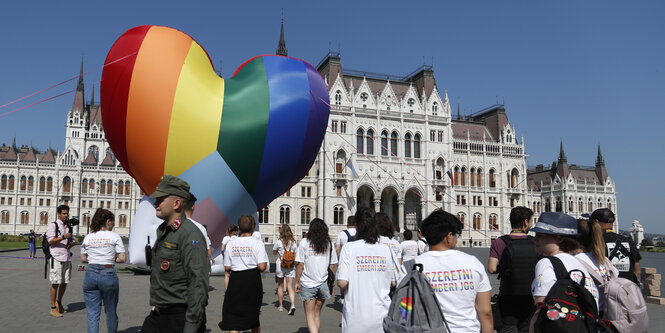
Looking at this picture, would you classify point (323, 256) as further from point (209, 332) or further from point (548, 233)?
point (548, 233)

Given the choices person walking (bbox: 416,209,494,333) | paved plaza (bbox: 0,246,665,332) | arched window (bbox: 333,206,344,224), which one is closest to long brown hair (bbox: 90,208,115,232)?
paved plaza (bbox: 0,246,665,332)

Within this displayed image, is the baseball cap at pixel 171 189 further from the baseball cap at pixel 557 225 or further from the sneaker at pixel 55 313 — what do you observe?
the sneaker at pixel 55 313

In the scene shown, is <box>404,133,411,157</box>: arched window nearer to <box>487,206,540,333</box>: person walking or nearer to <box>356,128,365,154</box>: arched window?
<box>356,128,365,154</box>: arched window

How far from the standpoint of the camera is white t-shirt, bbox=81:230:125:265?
21.3 feet

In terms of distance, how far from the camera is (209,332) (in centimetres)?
769

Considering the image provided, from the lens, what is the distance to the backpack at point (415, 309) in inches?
119

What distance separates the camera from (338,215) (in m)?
48.1

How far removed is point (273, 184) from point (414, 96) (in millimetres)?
44582

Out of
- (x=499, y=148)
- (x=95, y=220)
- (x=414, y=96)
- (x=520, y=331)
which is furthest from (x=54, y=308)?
(x=499, y=148)

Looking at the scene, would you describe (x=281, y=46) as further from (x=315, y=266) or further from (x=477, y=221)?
(x=315, y=266)

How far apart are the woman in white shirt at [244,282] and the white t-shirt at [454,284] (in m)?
2.88

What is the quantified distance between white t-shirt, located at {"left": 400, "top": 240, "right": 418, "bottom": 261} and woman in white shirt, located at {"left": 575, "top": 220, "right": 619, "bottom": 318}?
4869mm

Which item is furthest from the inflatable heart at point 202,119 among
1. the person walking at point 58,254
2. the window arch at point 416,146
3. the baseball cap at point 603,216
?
the window arch at point 416,146

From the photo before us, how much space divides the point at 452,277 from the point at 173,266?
7.11 feet
